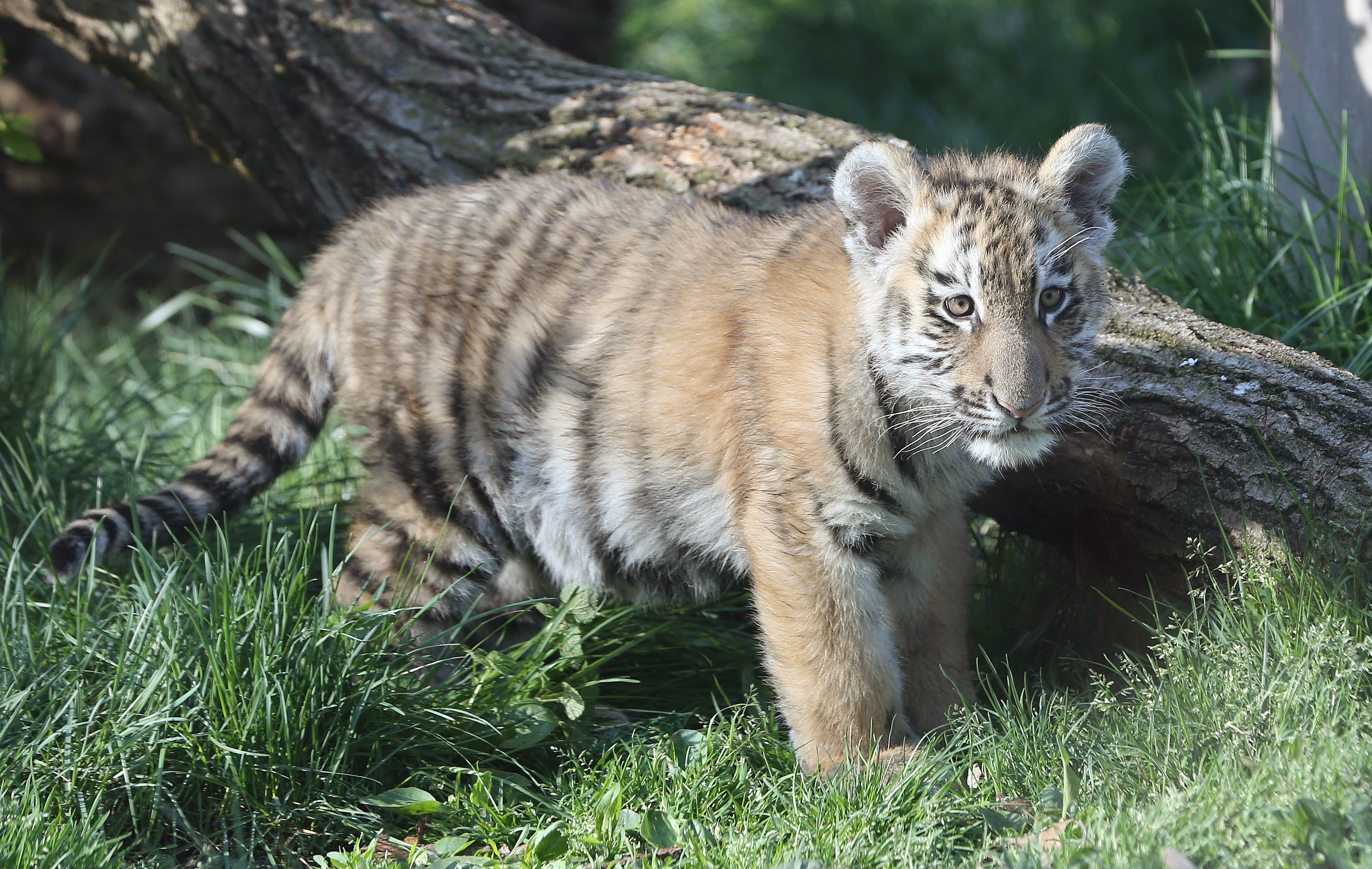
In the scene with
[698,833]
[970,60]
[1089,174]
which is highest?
[970,60]

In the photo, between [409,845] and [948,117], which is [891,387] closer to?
[409,845]

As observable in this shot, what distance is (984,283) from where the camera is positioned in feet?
8.64

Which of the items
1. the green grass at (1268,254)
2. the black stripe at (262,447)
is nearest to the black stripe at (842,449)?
the green grass at (1268,254)

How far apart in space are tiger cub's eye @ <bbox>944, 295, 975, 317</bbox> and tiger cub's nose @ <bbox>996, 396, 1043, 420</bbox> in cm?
24

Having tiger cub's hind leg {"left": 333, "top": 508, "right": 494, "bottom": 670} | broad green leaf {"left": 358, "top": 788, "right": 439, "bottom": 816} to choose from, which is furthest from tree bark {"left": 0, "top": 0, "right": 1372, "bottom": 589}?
broad green leaf {"left": 358, "top": 788, "right": 439, "bottom": 816}

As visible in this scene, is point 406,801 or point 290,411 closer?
point 406,801

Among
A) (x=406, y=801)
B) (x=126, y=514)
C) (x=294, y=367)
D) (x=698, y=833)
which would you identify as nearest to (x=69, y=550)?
(x=126, y=514)

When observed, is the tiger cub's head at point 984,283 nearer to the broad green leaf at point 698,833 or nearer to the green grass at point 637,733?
the green grass at point 637,733

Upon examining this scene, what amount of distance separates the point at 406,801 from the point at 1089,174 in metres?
2.40

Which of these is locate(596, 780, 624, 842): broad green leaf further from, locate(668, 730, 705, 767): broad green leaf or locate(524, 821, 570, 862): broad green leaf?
locate(668, 730, 705, 767): broad green leaf

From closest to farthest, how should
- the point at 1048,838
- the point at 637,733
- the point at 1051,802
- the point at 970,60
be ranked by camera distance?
the point at 1048,838, the point at 1051,802, the point at 637,733, the point at 970,60

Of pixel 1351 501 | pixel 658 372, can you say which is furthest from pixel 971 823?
pixel 658 372

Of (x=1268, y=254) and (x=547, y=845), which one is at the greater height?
(x=1268, y=254)

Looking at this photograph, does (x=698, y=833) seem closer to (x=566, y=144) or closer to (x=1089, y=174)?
(x=1089, y=174)
